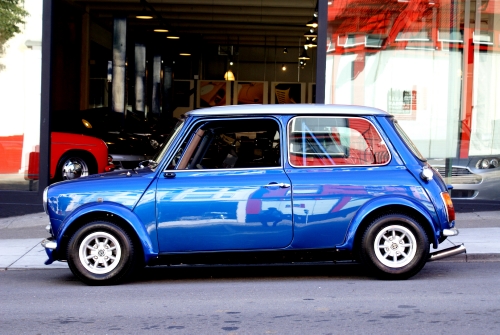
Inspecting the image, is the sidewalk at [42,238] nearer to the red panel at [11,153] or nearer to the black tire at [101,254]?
the red panel at [11,153]

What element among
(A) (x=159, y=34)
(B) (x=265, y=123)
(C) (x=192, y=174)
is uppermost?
(A) (x=159, y=34)

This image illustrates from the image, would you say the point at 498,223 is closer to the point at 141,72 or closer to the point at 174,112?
the point at 141,72

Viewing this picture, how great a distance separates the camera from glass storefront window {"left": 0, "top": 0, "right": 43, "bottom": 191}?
13797mm

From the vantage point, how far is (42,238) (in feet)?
37.8

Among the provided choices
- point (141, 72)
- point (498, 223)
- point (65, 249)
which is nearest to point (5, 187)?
point (65, 249)

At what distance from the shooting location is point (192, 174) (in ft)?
26.2

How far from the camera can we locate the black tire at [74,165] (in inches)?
614

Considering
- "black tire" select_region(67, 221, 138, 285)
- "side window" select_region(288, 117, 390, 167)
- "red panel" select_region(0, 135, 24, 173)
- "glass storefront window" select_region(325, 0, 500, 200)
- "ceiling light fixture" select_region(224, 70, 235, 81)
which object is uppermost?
"ceiling light fixture" select_region(224, 70, 235, 81)

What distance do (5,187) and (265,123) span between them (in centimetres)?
709

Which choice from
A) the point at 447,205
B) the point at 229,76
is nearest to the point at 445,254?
the point at 447,205

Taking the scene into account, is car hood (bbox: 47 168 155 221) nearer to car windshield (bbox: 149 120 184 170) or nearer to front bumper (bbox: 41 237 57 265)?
car windshield (bbox: 149 120 184 170)

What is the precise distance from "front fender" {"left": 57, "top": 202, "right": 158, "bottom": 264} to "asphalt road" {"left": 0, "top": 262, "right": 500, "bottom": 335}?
42 cm

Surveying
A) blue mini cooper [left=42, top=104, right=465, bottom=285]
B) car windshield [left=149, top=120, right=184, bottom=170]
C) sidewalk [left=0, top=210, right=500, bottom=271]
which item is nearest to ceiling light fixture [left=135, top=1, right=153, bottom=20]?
sidewalk [left=0, top=210, right=500, bottom=271]

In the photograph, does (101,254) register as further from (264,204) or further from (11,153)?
(11,153)
